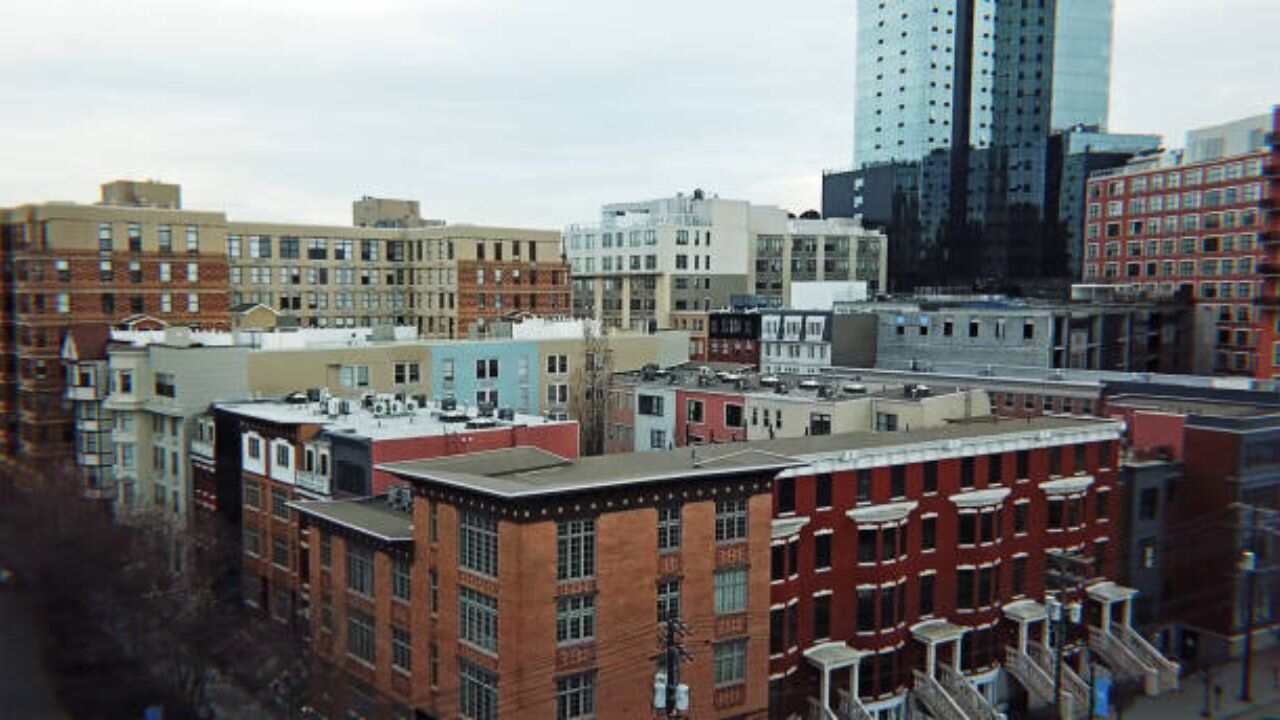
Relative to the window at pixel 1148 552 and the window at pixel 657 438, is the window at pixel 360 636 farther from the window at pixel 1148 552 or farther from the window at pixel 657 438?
the window at pixel 1148 552

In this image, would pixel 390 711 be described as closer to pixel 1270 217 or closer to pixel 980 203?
pixel 1270 217

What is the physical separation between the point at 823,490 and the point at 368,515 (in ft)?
61.7

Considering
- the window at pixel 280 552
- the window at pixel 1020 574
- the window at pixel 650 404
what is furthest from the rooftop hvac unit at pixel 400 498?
the window at pixel 650 404

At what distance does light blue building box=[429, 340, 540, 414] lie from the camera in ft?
244

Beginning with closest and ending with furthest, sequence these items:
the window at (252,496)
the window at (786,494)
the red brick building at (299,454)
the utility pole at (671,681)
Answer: the utility pole at (671,681)
the window at (786,494)
the red brick building at (299,454)
the window at (252,496)

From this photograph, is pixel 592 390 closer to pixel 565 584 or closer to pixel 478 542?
pixel 478 542

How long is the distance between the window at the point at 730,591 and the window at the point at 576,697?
5.88 metres

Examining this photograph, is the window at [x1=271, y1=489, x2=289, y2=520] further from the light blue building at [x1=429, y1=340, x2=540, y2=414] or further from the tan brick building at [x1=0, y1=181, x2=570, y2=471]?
the tan brick building at [x1=0, y1=181, x2=570, y2=471]

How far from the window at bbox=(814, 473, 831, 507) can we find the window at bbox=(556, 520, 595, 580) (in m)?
12.5

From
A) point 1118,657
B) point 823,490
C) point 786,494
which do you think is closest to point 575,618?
point 786,494

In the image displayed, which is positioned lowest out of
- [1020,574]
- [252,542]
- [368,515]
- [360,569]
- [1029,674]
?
[1029,674]

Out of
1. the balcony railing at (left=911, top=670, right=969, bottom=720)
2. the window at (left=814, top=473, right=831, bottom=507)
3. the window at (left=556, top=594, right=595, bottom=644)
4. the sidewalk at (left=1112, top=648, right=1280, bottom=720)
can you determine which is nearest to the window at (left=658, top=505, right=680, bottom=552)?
the window at (left=556, top=594, right=595, bottom=644)

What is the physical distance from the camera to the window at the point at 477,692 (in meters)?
36.5

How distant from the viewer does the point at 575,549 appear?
36.6m
